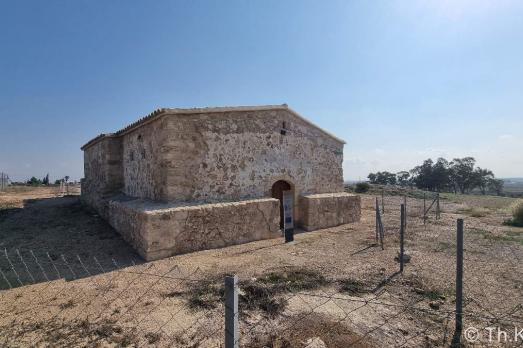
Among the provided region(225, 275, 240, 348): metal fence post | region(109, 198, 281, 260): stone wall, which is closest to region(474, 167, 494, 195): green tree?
region(109, 198, 281, 260): stone wall

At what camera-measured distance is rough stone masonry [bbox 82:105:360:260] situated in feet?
25.8

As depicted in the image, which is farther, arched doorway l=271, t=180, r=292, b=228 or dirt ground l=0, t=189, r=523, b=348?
arched doorway l=271, t=180, r=292, b=228

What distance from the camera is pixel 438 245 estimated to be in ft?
27.8

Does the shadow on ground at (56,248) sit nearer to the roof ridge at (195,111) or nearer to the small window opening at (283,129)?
the roof ridge at (195,111)

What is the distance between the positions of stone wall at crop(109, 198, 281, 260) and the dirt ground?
1.14 feet

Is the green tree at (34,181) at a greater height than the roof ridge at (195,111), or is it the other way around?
the roof ridge at (195,111)

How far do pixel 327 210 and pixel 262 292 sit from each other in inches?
269

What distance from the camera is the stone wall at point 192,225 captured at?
7195 mm

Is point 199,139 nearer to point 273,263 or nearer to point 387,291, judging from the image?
point 273,263

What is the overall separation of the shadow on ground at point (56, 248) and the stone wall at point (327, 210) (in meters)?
6.02

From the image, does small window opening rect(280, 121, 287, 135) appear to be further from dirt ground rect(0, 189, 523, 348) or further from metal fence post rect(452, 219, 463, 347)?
metal fence post rect(452, 219, 463, 347)

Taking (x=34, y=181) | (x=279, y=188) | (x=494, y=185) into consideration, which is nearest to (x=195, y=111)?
(x=279, y=188)

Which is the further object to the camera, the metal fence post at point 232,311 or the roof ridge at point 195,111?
the roof ridge at point 195,111

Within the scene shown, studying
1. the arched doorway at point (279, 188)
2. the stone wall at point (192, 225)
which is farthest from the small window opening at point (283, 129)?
the stone wall at point (192, 225)
